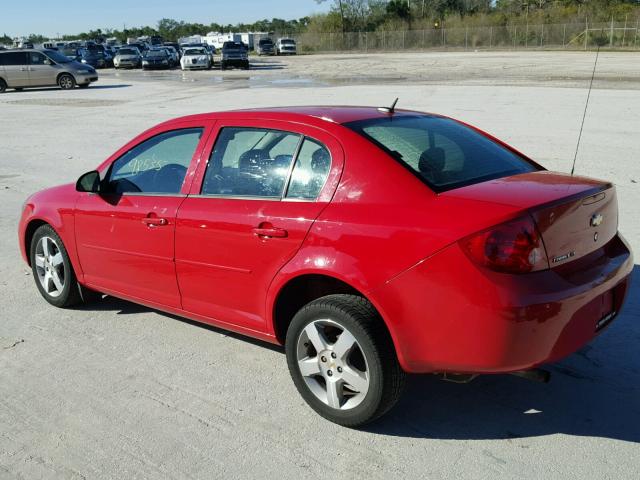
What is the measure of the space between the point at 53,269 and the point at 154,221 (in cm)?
148

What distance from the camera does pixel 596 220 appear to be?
348cm

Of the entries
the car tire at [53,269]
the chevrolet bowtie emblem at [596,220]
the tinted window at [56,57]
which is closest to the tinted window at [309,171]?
the chevrolet bowtie emblem at [596,220]

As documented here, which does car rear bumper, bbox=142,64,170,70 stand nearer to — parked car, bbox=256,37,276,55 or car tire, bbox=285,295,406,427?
parked car, bbox=256,37,276,55

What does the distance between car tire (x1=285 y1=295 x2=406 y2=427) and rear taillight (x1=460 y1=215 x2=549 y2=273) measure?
0.62 m

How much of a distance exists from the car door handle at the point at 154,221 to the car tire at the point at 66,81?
3044 centimetres

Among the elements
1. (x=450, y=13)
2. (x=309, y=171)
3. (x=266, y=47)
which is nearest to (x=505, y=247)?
(x=309, y=171)

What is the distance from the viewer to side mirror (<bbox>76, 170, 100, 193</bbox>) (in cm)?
488

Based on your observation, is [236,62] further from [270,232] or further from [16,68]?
[270,232]

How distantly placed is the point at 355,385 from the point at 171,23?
180 m

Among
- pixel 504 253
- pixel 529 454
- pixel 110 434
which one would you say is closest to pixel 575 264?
pixel 504 253

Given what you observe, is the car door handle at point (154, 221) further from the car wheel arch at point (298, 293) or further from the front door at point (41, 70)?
the front door at point (41, 70)

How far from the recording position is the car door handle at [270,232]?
3.70 meters

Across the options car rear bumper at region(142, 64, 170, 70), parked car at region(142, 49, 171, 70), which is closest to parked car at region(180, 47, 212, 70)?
parked car at region(142, 49, 171, 70)

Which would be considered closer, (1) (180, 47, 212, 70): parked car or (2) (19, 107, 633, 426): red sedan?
(2) (19, 107, 633, 426): red sedan
